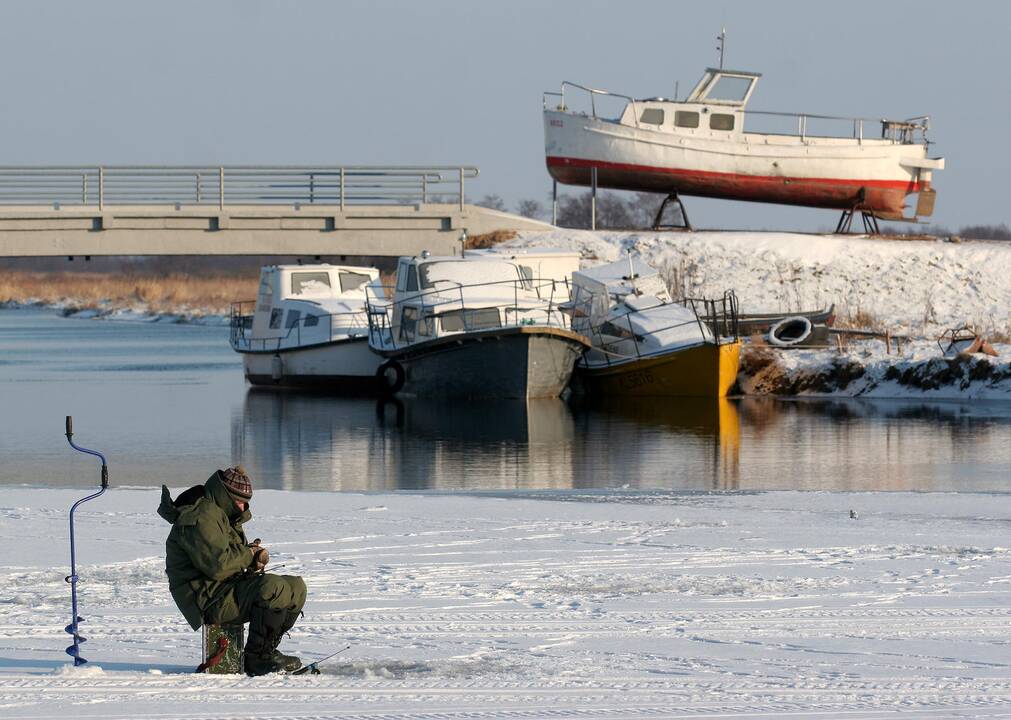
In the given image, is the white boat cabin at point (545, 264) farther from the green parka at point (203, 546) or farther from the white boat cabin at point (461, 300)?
the green parka at point (203, 546)

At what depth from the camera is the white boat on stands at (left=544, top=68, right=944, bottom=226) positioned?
50031 mm

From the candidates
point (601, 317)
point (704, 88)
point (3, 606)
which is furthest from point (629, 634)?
point (704, 88)

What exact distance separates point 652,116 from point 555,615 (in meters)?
41.9

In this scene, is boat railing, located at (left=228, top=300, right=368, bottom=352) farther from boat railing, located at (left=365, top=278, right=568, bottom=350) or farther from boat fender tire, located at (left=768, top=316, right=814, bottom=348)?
boat fender tire, located at (left=768, top=316, right=814, bottom=348)

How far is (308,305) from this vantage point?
4053cm

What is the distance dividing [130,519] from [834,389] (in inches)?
1012

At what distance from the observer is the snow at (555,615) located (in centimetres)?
768

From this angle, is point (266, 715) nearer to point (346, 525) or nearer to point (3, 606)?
point (3, 606)

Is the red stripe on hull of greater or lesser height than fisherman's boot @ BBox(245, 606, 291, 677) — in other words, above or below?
above

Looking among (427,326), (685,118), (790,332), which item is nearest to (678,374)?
(427,326)

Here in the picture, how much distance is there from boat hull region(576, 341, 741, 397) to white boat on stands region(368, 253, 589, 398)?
4.72 feet

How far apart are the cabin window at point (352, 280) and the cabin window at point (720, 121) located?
555 inches

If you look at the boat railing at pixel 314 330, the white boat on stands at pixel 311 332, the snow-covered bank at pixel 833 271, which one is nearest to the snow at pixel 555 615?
the white boat on stands at pixel 311 332

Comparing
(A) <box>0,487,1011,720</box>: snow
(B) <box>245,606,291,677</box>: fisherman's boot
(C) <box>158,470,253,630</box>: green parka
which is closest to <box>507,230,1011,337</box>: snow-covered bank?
(A) <box>0,487,1011,720</box>: snow
